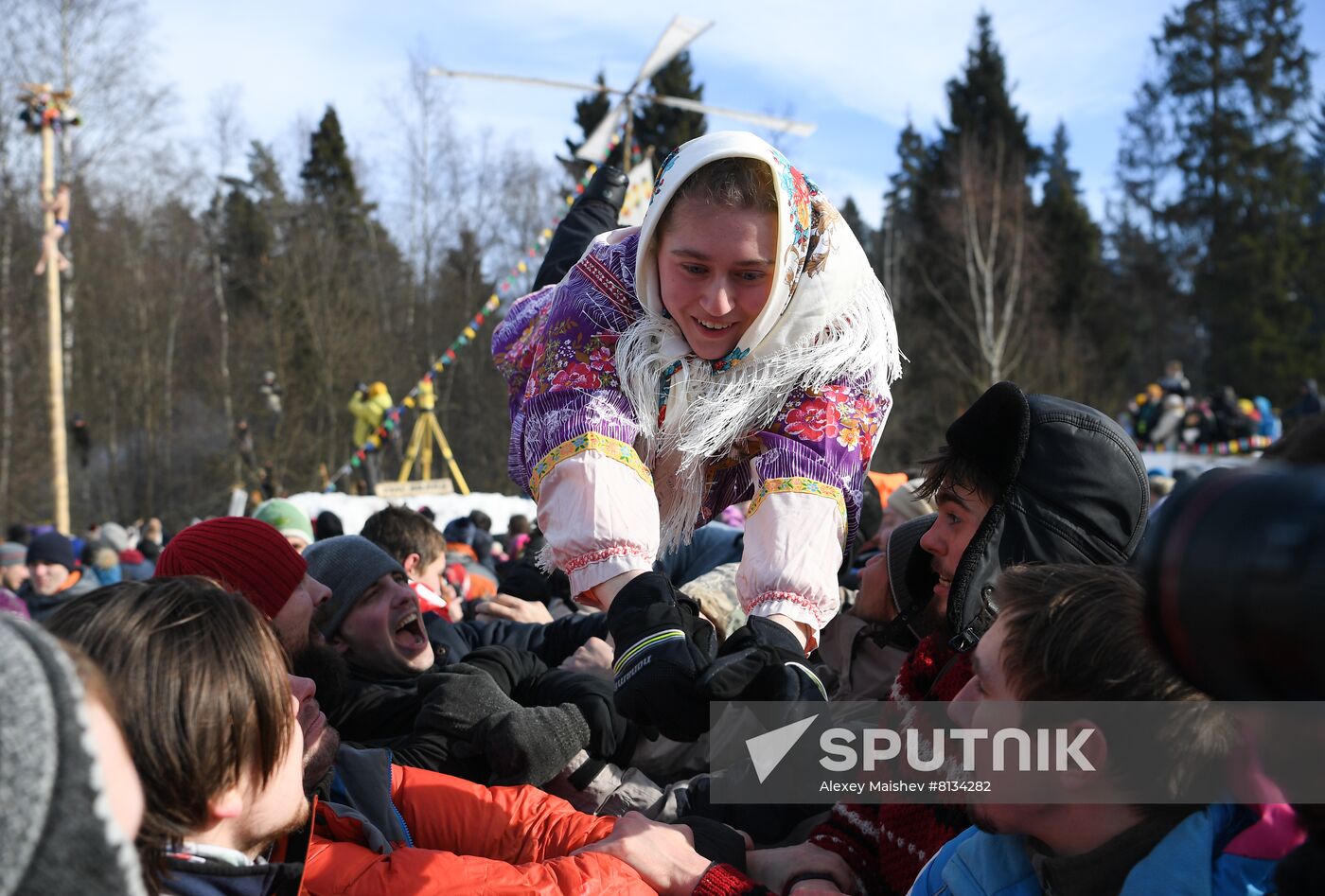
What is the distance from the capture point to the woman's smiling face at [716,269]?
7.20 feet

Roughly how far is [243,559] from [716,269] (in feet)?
3.97

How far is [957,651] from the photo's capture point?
1944mm

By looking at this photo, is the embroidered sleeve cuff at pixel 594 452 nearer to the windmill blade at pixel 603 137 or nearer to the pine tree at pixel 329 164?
the windmill blade at pixel 603 137

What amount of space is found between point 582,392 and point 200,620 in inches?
38.9

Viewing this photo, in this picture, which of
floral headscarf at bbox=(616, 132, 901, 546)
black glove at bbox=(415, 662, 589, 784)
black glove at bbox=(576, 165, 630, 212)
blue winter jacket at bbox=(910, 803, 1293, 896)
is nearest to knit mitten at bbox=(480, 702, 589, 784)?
black glove at bbox=(415, 662, 589, 784)

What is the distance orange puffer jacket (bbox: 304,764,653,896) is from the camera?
1.71 metres

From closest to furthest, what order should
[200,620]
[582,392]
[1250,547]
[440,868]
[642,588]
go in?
[1250,547] < [200,620] < [440,868] < [642,588] < [582,392]

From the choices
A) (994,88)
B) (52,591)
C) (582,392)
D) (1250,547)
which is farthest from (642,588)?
(994,88)

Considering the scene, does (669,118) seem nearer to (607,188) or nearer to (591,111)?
(591,111)

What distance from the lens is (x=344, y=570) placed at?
9.34ft

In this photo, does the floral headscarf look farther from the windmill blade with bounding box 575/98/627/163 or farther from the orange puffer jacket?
the windmill blade with bounding box 575/98/627/163

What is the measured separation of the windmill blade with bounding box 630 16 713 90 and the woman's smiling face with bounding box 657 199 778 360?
9221 millimetres

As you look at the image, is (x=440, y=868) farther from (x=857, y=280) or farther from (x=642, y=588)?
(x=857, y=280)

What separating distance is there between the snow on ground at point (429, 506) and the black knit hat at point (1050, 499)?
9065mm
